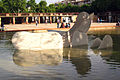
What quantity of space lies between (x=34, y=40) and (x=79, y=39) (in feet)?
10.8

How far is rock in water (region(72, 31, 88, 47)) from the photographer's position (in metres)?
14.2

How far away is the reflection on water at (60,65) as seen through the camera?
807 cm

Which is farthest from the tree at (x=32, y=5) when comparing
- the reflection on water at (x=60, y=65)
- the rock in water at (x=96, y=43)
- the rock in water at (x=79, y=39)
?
the reflection on water at (x=60, y=65)

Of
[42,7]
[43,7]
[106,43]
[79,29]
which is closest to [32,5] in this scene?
[42,7]

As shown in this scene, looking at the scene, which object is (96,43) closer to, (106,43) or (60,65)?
(106,43)

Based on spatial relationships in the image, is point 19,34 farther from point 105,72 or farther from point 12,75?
point 105,72

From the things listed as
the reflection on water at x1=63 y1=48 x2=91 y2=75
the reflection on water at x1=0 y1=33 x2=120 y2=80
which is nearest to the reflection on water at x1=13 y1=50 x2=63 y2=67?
the reflection on water at x1=0 y1=33 x2=120 y2=80

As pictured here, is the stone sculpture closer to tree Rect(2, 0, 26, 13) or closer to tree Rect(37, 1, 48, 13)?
tree Rect(2, 0, 26, 13)

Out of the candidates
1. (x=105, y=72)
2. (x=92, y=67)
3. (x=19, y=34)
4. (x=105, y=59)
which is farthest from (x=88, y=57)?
(x=19, y=34)

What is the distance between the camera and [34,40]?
1284 centimetres

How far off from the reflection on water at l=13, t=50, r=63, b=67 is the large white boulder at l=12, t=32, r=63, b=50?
1.35ft

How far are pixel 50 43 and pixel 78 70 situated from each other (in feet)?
15.2

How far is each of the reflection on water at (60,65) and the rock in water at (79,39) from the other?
1.41 meters

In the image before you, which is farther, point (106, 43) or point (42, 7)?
point (42, 7)
